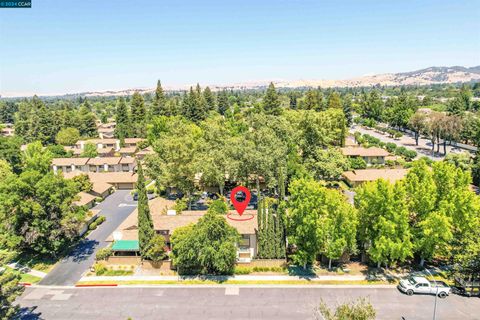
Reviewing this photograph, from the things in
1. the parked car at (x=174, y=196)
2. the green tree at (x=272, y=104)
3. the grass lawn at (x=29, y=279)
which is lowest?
the grass lawn at (x=29, y=279)

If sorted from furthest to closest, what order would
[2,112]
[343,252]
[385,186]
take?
[2,112] → [343,252] → [385,186]

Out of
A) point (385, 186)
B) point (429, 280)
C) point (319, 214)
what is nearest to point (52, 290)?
point (319, 214)

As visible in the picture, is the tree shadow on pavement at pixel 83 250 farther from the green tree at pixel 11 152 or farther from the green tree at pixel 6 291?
the green tree at pixel 11 152

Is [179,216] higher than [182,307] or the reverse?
higher

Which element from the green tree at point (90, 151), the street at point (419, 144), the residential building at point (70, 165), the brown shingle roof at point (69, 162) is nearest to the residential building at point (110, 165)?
the residential building at point (70, 165)

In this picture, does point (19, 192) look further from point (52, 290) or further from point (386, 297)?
point (386, 297)

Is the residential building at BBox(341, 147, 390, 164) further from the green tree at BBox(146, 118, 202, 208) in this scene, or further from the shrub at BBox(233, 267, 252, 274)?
the shrub at BBox(233, 267, 252, 274)
